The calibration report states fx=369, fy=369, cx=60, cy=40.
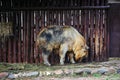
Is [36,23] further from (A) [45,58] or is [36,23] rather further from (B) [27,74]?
(B) [27,74]

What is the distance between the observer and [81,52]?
11922 millimetres

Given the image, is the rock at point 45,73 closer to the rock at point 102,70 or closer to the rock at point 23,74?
the rock at point 23,74

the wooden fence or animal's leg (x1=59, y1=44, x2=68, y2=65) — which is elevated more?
the wooden fence

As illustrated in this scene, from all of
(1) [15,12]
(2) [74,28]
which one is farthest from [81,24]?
(1) [15,12]

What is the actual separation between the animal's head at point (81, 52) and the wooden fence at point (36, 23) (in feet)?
1.12

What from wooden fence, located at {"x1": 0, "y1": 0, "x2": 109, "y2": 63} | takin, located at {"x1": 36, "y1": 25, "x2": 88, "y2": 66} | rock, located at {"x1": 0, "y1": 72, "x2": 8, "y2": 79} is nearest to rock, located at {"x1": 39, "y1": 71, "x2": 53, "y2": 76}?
rock, located at {"x1": 0, "y1": 72, "x2": 8, "y2": 79}

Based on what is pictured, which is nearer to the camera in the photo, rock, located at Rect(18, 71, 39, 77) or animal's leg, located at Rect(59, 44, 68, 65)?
rock, located at Rect(18, 71, 39, 77)

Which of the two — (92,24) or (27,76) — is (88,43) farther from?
(27,76)

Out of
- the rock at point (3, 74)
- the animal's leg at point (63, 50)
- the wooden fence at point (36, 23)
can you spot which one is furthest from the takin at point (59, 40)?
the rock at point (3, 74)

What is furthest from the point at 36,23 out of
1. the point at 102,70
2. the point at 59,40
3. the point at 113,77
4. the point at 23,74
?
the point at 113,77

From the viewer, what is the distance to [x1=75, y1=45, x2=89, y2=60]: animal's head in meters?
11.9

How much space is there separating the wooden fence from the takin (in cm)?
35

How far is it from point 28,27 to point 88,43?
6.69 feet

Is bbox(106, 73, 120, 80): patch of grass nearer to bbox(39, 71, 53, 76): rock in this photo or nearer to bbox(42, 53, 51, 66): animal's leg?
bbox(39, 71, 53, 76): rock
